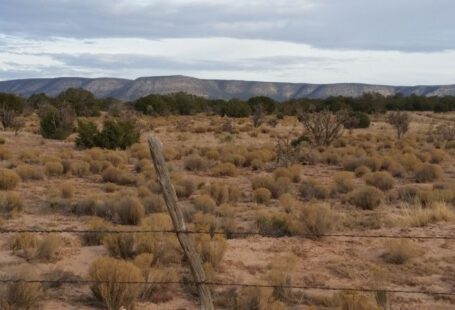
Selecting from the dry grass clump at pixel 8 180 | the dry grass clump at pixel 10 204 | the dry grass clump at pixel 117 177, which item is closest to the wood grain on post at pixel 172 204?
the dry grass clump at pixel 10 204

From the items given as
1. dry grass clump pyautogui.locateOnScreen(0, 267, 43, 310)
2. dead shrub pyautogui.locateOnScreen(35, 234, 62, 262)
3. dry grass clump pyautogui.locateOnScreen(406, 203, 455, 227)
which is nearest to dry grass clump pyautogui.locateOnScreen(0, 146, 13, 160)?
dead shrub pyautogui.locateOnScreen(35, 234, 62, 262)

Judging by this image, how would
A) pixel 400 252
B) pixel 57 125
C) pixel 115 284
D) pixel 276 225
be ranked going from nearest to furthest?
pixel 115 284
pixel 400 252
pixel 276 225
pixel 57 125

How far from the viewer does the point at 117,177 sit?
19.2 meters

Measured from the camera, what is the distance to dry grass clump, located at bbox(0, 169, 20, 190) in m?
16.9

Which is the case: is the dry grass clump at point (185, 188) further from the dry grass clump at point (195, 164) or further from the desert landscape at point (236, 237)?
the dry grass clump at point (195, 164)

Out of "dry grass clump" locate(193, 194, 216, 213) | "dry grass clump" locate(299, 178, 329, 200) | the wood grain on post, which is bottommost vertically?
"dry grass clump" locate(299, 178, 329, 200)

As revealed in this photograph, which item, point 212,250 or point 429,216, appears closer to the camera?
→ point 212,250

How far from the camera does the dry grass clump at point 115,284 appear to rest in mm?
7914

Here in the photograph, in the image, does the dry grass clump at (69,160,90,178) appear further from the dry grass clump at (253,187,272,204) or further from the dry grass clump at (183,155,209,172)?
the dry grass clump at (253,187,272,204)

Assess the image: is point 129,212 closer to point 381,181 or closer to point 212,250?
point 212,250

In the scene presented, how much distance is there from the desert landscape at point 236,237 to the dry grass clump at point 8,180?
5 centimetres

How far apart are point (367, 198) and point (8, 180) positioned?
986cm

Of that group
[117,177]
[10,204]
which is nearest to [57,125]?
[117,177]

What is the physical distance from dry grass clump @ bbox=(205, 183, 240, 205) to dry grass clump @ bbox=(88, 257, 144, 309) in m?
7.42
